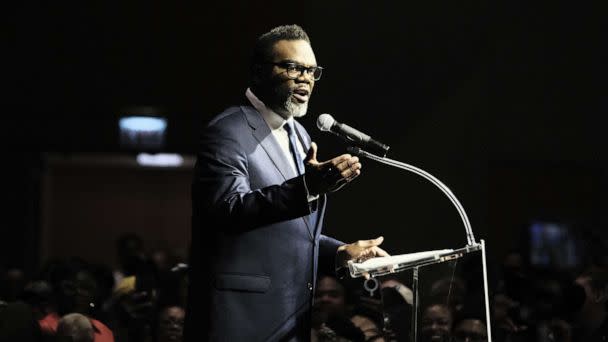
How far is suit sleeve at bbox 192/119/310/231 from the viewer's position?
2.50 metres

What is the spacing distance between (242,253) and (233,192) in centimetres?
18

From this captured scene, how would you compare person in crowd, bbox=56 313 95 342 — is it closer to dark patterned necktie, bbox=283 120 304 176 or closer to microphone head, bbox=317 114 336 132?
dark patterned necktie, bbox=283 120 304 176

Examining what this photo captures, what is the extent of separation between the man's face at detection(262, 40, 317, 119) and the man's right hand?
34 cm

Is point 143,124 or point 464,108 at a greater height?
point 143,124

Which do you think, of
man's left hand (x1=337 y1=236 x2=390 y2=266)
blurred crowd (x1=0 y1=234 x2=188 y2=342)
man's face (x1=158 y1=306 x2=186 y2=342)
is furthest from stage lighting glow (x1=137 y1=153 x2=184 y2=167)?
man's left hand (x1=337 y1=236 x2=390 y2=266)

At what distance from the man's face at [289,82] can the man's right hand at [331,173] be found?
1.13ft

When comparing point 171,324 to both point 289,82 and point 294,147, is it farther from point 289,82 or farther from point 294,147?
point 289,82

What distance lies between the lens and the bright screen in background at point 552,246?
24.4ft

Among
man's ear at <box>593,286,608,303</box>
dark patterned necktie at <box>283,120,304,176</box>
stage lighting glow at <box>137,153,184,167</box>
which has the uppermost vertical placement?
stage lighting glow at <box>137,153,184,167</box>

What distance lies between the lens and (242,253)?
8.65ft

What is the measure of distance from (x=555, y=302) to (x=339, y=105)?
5.75 ft

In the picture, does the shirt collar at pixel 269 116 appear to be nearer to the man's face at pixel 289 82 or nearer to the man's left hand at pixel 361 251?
the man's face at pixel 289 82

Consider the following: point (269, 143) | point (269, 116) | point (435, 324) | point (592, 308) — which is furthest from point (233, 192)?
point (592, 308)

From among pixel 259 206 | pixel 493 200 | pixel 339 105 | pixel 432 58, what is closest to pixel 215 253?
pixel 259 206
